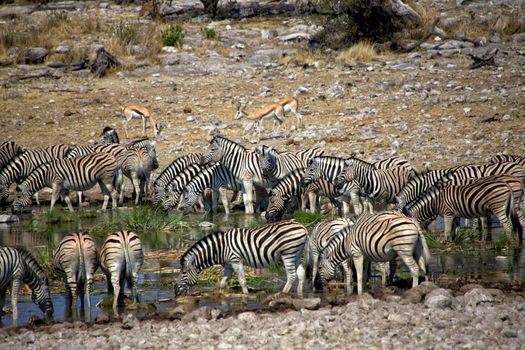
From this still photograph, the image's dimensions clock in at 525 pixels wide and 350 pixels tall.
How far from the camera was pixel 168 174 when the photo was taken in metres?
17.0

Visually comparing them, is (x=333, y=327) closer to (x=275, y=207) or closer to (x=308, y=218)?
(x=308, y=218)

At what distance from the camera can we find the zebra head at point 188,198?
16.1 m

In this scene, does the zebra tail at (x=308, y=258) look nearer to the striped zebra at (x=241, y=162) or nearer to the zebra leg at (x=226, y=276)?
the zebra leg at (x=226, y=276)

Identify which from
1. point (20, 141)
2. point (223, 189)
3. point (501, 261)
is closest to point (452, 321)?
point (501, 261)

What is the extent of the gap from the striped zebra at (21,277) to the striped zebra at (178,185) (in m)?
6.00

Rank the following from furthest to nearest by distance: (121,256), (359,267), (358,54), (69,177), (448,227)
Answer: (358,54) → (69,177) → (448,227) → (121,256) → (359,267)

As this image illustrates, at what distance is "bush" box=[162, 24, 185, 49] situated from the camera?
28156mm

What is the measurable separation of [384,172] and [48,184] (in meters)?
6.13

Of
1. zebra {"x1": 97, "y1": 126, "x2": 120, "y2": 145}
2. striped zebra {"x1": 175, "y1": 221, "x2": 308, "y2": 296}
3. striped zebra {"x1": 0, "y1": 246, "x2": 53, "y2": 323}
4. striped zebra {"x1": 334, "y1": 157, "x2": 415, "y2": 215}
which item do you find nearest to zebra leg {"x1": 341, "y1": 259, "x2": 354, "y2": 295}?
striped zebra {"x1": 175, "y1": 221, "x2": 308, "y2": 296}

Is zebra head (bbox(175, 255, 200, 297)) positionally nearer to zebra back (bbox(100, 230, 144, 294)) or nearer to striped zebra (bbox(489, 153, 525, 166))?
zebra back (bbox(100, 230, 144, 294))

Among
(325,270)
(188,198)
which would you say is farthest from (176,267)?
(188,198)

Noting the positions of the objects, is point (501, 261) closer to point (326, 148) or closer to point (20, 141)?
point (326, 148)

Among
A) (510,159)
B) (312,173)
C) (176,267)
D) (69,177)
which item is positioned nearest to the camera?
(176,267)

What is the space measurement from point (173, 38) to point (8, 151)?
408 inches
